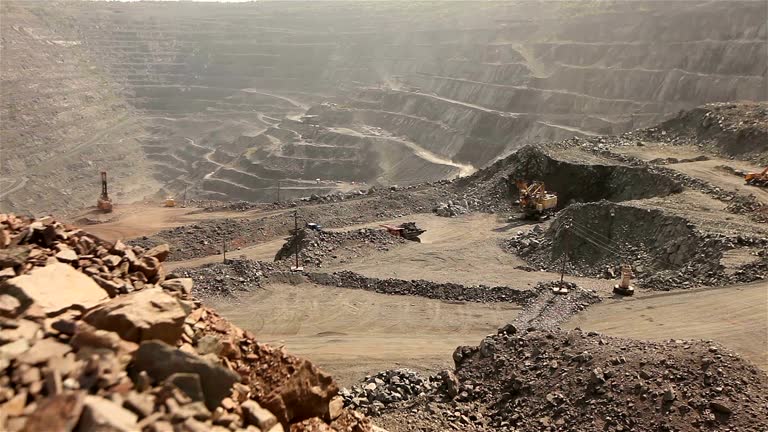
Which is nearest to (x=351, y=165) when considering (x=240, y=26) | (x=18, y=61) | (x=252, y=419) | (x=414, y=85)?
(x=414, y=85)

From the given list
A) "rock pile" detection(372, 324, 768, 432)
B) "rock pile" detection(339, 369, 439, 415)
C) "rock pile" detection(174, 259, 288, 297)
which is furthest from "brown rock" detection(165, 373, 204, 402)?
"rock pile" detection(174, 259, 288, 297)

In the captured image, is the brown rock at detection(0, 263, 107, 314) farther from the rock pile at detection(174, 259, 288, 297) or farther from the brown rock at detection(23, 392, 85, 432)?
the rock pile at detection(174, 259, 288, 297)

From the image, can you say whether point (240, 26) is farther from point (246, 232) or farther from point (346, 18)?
point (246, 232)

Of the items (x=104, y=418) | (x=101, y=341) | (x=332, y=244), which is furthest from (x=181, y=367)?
(x=332, y=244)

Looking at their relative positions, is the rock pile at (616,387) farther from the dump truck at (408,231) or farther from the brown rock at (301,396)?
the dump truck at (408,231)

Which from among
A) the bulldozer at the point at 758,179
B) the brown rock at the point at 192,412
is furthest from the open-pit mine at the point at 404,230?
the bulldozer at the point at 758,179

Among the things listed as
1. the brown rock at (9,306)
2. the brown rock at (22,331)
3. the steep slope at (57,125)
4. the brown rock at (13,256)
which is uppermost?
the brown rock at (13,256)
